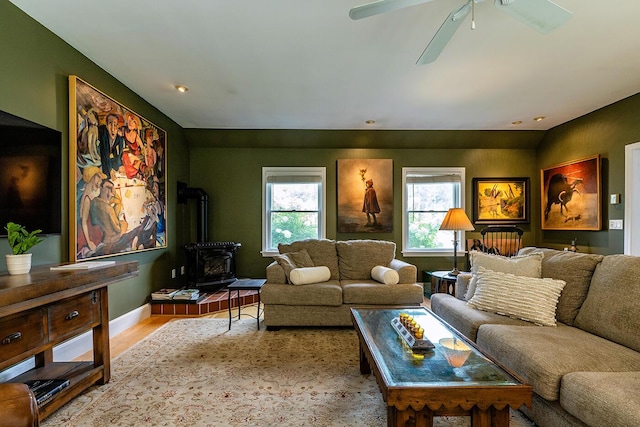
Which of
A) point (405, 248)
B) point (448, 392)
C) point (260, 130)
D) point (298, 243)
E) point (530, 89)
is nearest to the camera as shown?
point (448, 392)

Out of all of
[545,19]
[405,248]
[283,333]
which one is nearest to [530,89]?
[545,19]

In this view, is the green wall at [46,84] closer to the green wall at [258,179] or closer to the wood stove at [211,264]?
the wood stove at [211,264]

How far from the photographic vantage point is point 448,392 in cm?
132

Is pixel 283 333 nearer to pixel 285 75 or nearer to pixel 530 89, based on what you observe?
pixel 285 75

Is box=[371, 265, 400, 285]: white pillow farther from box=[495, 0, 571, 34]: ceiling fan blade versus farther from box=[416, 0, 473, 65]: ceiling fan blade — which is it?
box=[495, 0, 571, 34]: ceiling fan blade

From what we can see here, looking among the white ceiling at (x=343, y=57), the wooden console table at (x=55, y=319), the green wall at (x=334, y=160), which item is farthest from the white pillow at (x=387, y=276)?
the wooden console table at (x=55, y=319)

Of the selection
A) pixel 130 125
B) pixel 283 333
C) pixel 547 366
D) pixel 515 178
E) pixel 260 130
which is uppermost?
pixel 260 130

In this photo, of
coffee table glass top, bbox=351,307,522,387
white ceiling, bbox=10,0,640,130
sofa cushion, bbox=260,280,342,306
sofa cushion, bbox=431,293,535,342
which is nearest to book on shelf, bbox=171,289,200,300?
sofa cushion, bbox=260,280,342,306

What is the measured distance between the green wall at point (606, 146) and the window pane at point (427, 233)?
176cm

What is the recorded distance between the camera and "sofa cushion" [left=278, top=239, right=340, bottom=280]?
4.00 metres

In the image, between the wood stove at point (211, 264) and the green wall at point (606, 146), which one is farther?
the wood stove at point (211, 264)

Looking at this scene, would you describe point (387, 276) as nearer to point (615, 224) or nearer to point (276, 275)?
point (276, 275)

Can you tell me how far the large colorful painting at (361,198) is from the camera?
5355mm

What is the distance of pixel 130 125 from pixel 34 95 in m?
1.20
